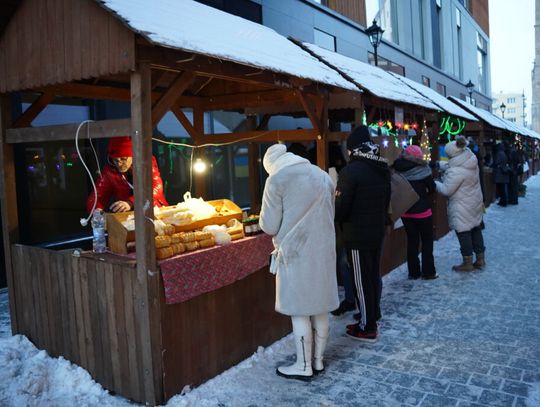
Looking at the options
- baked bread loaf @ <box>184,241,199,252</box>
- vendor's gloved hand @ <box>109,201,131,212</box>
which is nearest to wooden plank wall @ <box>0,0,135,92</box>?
vendor's gloved hand @ <box>109,201,131,212</box>

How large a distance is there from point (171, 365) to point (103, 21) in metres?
2.65

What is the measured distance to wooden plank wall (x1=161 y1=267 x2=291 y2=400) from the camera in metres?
3.97

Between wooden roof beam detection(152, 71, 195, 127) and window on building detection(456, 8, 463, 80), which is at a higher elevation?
window on building detection(456, 8, 463, 80)

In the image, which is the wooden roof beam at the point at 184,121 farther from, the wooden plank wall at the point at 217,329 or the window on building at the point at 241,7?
the window on building at the point at 241,7

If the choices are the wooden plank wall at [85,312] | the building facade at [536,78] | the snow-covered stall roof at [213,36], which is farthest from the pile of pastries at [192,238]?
the building facade at [536,78]

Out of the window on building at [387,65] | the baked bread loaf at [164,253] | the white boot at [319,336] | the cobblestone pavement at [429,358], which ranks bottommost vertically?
the cobblestone pavement at [429,358]

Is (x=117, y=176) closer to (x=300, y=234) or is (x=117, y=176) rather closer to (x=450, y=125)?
(x=300, y=234)

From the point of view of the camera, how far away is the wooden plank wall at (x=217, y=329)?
13.0 feet

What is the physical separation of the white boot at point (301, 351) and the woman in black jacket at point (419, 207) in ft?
11.9

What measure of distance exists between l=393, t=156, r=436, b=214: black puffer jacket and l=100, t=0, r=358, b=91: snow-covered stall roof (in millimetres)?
1563

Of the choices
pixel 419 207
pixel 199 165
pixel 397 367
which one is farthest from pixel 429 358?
pixel 199 165

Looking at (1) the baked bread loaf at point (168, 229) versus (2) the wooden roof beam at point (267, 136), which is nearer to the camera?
(1) the baked bread loaf at point (168, 229)

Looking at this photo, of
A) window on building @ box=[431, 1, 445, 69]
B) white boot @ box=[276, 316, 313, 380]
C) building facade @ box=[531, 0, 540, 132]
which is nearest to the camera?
white boot @ box=[276, 316, 313, 380]

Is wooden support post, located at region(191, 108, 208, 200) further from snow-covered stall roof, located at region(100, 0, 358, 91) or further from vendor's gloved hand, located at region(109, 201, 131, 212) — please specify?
vendor's gloved hand, located at region(109, 201, 131, 212)
